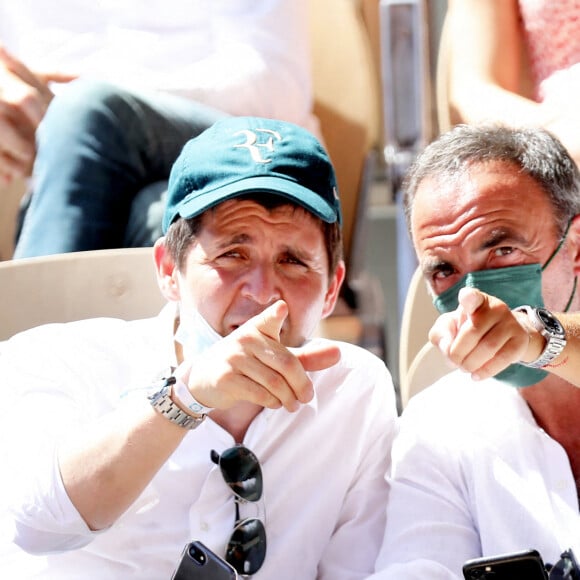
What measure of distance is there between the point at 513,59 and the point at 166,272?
0.89 meters

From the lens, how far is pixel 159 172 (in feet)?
5.90

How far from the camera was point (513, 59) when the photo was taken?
75.4 inches

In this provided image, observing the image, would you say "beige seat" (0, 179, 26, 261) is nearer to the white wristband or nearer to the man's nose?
the man's nose

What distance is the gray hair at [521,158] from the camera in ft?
4.58

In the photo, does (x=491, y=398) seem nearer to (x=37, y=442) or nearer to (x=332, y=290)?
(x=332, y=290)

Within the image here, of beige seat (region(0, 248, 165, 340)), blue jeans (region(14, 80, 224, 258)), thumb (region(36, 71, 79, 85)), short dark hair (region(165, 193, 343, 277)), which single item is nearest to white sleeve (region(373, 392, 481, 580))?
short dark hair (region(165, 193, 343, 277))

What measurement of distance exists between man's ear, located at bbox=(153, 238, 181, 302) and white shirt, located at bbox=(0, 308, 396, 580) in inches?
1.4

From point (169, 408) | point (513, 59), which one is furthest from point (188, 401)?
point (513, 59)

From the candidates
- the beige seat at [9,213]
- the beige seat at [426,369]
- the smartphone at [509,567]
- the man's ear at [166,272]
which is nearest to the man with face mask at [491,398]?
the beige seat at [426,369]

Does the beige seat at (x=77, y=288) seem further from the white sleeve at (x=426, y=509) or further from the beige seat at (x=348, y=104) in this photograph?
the beige seat at (x=348, y=104)

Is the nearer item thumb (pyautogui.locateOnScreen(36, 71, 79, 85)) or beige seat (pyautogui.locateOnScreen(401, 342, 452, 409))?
beige seat (pyautogui.locateOnScreen(401, 342, 452, 409))

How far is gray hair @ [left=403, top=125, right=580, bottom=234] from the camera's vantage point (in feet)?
4.58

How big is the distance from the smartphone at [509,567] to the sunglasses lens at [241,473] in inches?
13.7

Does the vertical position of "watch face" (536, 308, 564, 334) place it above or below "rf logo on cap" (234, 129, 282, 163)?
below
